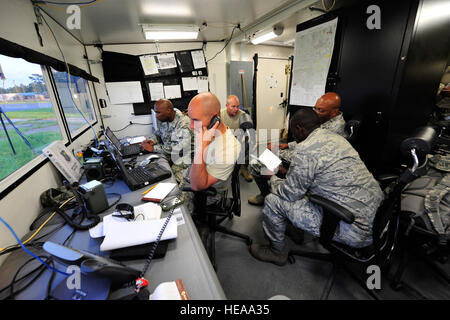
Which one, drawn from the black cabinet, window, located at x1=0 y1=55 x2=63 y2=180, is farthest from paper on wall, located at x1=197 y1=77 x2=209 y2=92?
window, located at x1=0 y1=55 x2=63 y2=180

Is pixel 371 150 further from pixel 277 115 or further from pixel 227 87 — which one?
pixel 277 115

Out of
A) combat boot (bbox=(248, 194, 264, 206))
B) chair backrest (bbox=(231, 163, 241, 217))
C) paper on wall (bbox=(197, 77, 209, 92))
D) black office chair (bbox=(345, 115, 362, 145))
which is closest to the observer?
chair backrest (bbox=(231, 163, 241, 217))

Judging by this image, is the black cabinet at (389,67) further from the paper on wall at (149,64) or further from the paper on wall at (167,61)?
the paper on wall at (149,64)

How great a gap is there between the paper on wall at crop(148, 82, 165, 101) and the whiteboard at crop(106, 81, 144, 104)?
Result: 0.59ft

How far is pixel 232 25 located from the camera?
2916 mm

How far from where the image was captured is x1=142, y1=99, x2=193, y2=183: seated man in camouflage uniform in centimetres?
213

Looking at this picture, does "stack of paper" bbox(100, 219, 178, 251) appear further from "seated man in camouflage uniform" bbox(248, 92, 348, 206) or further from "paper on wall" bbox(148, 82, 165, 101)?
"paper on wall" bbox(148, 82, 165, 101)

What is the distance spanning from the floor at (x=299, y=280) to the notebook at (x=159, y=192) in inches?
33.6

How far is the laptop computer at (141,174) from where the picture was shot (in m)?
1.37

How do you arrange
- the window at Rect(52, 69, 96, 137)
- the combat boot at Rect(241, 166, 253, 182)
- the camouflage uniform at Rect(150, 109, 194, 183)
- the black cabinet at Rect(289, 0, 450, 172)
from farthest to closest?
the combat boot at Rect(241, 166, 253, 182) → the camouflage uniform at Rect(150, 109, 194, 183) → the window at Rect(52, 69, 96, 137) → the black cabinet at Rect(289, 0, 450, 172)

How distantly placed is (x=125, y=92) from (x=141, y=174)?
2.61 m

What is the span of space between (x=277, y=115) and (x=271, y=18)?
2678 mm
